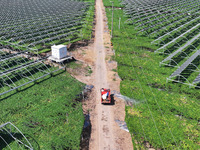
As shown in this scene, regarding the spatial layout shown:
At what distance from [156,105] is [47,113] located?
1332cm

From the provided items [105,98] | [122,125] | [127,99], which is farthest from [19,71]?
[122,125]

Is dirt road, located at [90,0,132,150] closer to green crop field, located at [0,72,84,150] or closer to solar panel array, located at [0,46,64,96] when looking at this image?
green crop field, located at [0,72,84,150]

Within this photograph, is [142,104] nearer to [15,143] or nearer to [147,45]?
[15,143]

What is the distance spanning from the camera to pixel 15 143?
56.3 ft

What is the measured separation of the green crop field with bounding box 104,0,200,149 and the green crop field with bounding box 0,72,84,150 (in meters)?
6.24

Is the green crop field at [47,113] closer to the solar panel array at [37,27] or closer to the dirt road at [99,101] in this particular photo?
the dirt road at [99,101]

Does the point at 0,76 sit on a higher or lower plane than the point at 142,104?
higher

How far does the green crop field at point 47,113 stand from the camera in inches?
706

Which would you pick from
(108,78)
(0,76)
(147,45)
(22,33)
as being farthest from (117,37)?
(0,76)

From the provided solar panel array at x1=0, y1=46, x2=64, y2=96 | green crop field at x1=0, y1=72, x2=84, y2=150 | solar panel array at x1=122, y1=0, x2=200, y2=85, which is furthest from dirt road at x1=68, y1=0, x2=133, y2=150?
solar panel array at x1=122, y1=0, x2=200, y2=85

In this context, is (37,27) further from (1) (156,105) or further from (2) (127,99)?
(1) (156,105)

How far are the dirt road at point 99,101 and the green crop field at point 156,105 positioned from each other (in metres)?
1.10

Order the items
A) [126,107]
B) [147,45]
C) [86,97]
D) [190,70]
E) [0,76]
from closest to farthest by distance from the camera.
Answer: [126,107]
[86,97]
[0,76]
[190,70]
[147,45]

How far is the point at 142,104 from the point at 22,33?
34.0 m
